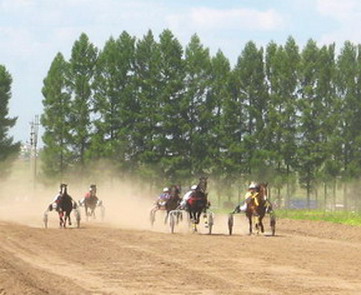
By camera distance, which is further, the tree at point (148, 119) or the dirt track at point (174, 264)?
the tree at point (148, 119)

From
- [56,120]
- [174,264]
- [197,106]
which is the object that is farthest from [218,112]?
[174,264]

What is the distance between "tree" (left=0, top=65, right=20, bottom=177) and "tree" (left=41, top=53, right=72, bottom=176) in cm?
620

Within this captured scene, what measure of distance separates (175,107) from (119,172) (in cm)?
827

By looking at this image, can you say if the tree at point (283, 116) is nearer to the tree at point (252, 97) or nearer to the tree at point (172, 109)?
the tree at point (252, 97)

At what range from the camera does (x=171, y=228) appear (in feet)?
123

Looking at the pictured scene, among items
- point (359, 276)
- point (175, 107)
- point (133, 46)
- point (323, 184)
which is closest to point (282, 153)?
point (323, 184)

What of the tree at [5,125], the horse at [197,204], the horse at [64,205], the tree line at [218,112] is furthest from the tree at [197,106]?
the horse at [197,204]

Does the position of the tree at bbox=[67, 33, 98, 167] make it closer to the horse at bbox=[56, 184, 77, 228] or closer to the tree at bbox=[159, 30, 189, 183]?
the tree at bbox=[159, 30, 189, 183]

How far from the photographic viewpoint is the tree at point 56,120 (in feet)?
298

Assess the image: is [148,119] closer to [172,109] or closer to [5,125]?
[172,109]

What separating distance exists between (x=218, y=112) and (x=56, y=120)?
51.9 feet

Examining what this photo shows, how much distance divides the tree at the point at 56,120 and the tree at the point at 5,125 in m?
6.20

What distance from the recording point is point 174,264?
22406 millimetres

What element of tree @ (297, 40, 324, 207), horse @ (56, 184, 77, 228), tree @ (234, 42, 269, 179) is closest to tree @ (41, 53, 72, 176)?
tree @ (234, 42, 269, 179)
